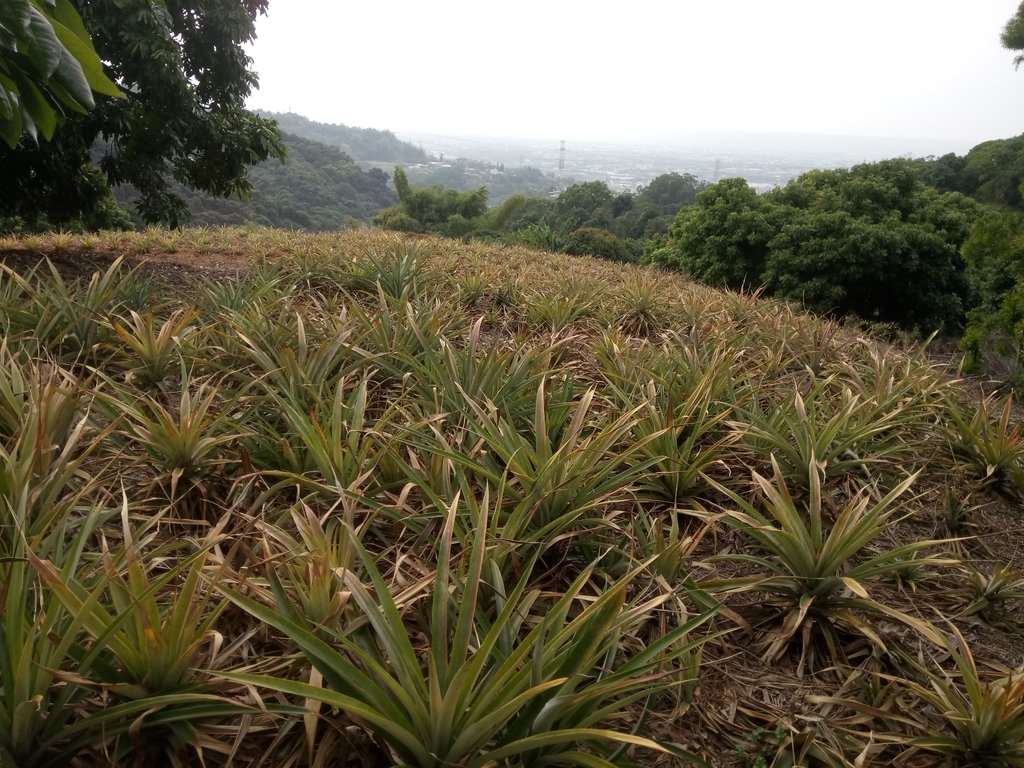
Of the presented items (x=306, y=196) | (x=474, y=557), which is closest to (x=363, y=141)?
(x=306, y=196)

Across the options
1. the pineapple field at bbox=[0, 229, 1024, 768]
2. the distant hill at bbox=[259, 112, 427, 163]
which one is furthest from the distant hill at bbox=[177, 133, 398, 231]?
the distant hill at bbox=[259, 112, 427, 163]

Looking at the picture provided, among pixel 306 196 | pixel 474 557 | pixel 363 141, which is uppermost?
pixel 363 141

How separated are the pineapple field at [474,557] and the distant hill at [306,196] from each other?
71.2 feet

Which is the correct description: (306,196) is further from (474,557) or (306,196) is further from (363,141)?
(363,141)

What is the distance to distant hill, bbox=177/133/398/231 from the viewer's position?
28.0m

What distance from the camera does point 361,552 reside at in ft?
4.33

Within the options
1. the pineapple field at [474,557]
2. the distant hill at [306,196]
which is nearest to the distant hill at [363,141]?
the distant hill at [306,196]

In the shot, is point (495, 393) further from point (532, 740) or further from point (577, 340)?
point (532, 740)

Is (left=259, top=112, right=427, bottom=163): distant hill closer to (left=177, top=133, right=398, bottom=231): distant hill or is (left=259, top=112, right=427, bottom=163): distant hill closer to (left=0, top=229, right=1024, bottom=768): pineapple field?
(left=177, top=133, right=398, bottom=231): distant hill

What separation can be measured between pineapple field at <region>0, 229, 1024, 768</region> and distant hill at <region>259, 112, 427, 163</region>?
239ft

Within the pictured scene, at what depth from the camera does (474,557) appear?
1273 mm

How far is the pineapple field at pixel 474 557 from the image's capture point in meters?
1.15

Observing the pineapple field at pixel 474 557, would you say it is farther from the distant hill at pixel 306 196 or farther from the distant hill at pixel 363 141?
the distant hill at pixel 363 141

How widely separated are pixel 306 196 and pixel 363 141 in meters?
50.8
